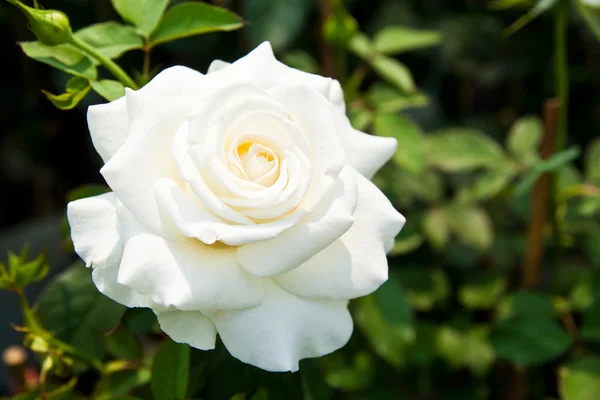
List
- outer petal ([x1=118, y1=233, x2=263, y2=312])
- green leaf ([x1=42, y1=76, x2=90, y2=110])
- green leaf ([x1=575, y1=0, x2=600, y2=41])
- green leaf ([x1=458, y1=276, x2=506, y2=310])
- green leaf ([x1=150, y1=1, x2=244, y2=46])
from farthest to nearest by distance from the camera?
1. green leaf ([x1=458, y1=276, x2=506, y2=310])
2. green leaf ([x1=575, y1=0, x2=600, y2=41])
3. green leaf ([x1=150, y1=1, x2=244, y2=46])
4. green leaf ([x1=42, y1=76, x2=90, y2=110])
5. outer petal ([x1=118, y1=233, x2=263, y2=312])

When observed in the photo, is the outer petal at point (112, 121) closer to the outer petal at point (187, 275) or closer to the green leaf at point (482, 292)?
the outer petal at point (187, 275)

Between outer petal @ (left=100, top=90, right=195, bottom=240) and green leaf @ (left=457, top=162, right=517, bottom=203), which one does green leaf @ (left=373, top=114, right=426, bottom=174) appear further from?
outer petal @ (left=100, top=90, right=195, bottom=240)

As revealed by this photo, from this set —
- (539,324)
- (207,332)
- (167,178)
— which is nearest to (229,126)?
(167,178)

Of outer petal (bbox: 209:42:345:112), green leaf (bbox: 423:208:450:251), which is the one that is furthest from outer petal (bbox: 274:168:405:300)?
green leaf (bbox: 423:208:450:251)

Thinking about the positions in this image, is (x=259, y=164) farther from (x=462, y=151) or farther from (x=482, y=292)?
(x=482, y=292)

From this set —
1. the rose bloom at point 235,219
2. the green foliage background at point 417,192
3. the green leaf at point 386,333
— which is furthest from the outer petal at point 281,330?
the green leaf at point 386,333

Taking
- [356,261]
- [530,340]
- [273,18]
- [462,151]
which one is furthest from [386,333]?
[273,18]
